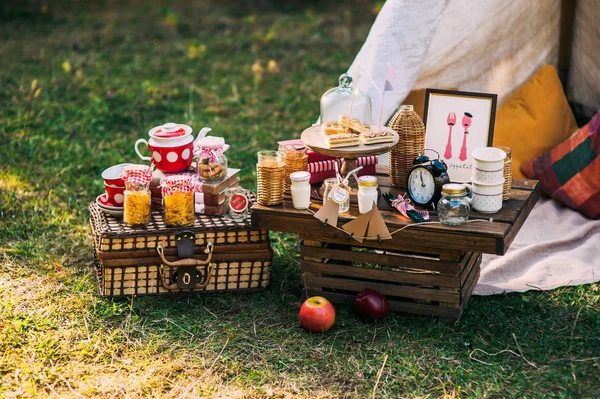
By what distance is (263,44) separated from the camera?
7.27 metres

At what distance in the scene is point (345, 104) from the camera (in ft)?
10.1

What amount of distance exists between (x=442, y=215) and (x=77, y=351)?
4.54 ft

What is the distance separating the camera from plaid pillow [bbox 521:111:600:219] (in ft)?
12.0

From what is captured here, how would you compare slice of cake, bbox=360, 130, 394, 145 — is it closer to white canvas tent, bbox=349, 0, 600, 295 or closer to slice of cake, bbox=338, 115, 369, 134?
slice of cake, bbox=338, 115, 369, 134

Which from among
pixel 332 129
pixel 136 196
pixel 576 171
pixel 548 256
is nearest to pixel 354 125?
pixel 332 129

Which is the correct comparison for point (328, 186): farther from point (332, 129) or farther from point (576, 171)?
point (576, 171)

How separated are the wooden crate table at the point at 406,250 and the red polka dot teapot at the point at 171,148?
1.53ft

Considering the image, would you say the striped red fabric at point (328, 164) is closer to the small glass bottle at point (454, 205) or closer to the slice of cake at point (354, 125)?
the slice of cake at point (354, 125)

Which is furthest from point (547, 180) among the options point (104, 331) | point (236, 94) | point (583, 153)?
point (236, 94)

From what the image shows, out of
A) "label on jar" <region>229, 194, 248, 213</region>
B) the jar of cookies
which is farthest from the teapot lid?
"label on jar" <region>229, 194, 248, 213</region>

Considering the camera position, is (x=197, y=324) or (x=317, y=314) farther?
(x=197, y=324)

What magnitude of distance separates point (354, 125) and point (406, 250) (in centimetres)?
51

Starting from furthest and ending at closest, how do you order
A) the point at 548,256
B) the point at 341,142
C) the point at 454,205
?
the point at 548,256, the point at 341,142, the point at 454,205

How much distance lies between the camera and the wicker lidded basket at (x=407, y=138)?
117 inches
